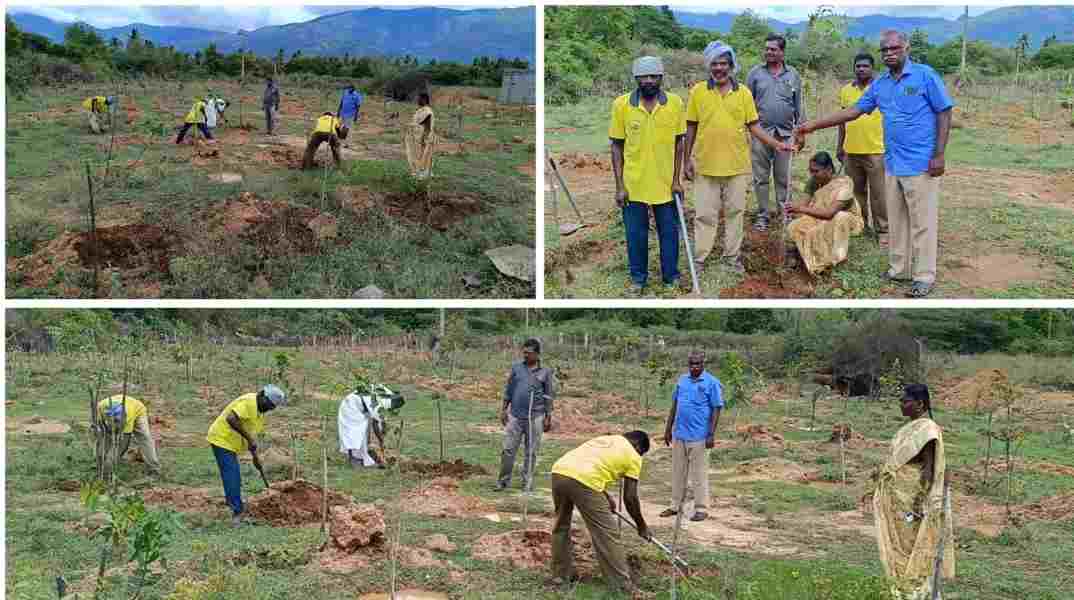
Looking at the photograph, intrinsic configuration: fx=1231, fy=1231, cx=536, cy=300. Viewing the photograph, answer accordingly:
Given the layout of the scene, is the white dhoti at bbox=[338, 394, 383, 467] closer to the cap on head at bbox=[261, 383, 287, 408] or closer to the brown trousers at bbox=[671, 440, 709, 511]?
the cap on head at bbox=[261, 383, 287, 408]

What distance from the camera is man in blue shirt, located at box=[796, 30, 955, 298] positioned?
8344 millimetres

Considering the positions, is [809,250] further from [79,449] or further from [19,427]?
[19,427]

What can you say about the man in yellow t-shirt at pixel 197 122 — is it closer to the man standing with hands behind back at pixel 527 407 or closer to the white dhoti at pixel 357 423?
the white dhoti at pixel 357 423

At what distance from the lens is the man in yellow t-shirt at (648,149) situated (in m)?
8.72

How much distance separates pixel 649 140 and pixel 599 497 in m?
3.00

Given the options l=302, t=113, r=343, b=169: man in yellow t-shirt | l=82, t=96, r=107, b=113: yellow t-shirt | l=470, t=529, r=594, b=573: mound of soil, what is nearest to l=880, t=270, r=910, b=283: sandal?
l=470, t=529, r=594, b=573: mound of soil

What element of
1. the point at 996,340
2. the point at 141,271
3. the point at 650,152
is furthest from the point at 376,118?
A: the point at 650,152

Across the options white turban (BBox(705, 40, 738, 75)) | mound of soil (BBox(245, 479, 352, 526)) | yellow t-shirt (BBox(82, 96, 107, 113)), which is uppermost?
white turban (BBox(705, 40, 738, 75))

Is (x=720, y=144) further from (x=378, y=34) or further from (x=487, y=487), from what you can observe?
(x=378, y=34)

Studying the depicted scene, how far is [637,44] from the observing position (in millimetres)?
18578

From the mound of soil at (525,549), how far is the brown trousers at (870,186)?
404cm

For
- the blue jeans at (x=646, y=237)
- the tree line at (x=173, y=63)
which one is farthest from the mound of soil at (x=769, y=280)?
the tree line at (x=173, y=63)

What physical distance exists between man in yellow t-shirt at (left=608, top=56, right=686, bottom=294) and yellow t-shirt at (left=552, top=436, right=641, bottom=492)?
2440mm

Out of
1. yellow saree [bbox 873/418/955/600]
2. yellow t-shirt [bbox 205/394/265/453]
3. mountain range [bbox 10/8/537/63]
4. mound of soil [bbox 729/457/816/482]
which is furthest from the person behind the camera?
mountain range [bbox 10/8/537/63]
